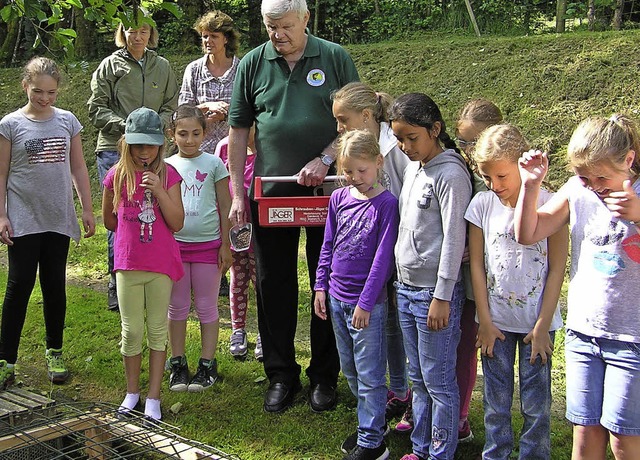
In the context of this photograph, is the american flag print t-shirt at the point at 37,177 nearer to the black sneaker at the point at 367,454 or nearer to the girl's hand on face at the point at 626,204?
the black sneaker at the point at 367,454

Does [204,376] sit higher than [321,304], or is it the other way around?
[321,304]

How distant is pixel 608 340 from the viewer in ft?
A: 8.87

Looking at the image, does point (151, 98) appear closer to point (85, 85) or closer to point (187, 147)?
point (187, 147)

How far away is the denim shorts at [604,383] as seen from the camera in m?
2.64

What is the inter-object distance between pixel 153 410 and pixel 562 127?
5236mm

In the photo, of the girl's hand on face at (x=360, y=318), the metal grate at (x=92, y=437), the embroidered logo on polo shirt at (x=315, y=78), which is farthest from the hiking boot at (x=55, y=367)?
the embroidered logo on polo shirt at (x=315, y=78)

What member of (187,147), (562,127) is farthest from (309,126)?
(562,127)

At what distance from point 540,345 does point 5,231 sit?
116 inches

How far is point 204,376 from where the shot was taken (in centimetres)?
446

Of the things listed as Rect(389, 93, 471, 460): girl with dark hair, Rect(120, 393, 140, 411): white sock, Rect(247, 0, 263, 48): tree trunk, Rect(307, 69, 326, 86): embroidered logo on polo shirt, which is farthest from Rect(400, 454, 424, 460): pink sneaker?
Rect(247, 0, 263, 48): tree trunk

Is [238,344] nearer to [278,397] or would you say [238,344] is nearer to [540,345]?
[278,397]

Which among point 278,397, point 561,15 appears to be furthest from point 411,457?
point 561,15

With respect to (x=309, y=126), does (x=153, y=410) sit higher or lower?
lower

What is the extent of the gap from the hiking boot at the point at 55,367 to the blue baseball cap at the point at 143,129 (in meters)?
1.50
